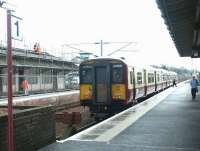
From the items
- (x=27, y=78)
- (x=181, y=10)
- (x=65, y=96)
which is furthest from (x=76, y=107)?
(x=181, y=10)

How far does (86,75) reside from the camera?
19.7 m

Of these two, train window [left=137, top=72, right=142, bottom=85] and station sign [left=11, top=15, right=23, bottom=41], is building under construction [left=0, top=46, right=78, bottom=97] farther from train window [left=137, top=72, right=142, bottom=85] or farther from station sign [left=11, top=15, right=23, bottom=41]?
station sign [left=11, top=15, right=23, bottom=41]

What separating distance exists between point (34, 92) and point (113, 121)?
17.6m

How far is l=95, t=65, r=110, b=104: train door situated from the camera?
19.2 m

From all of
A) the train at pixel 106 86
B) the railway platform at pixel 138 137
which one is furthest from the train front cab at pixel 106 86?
the railway platform at pixel 138 137

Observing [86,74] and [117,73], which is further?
[86,74]

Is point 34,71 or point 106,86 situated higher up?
point 34,71

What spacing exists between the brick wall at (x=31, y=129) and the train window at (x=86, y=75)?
9645 millimetres

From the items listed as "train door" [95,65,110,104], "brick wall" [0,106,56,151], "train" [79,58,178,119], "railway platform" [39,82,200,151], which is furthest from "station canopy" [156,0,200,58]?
"brick wall" [0,106,56,151]

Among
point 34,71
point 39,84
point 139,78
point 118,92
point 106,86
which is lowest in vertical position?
point 118,92

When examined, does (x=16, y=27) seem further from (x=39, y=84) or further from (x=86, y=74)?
(x=39, y=84)

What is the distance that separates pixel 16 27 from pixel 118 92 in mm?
13425

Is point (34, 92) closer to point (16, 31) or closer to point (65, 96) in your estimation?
point (65, 96)

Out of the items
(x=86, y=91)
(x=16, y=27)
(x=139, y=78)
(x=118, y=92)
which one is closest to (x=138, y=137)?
(x=16, y=27)
